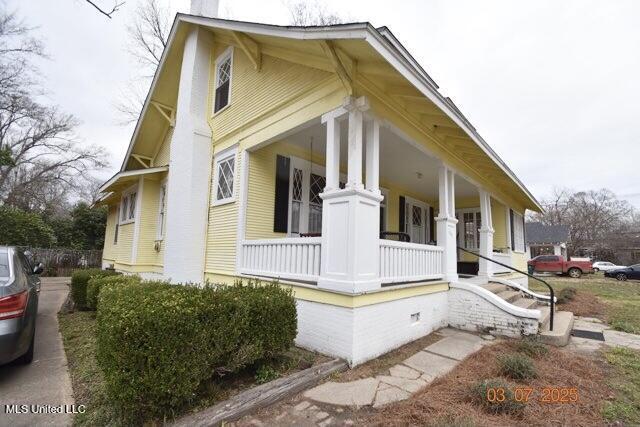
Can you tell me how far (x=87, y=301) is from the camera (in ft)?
23.9

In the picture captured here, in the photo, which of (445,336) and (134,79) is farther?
(134,79)

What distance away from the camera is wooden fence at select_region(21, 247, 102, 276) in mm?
17375

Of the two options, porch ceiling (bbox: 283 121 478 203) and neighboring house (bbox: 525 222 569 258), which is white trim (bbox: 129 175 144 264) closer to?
porch ceiling (bbox: 283 121 478 203)

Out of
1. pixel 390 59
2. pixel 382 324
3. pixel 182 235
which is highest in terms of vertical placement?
pixel 390 59

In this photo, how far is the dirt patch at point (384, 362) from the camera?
3775 millimetres

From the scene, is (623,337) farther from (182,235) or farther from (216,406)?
(182,235)

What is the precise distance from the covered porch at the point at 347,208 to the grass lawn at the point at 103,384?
1.01m

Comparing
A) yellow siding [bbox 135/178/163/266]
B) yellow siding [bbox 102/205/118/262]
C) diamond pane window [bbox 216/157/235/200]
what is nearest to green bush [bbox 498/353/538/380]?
diamond pane window [bbox 216/157/235/200]

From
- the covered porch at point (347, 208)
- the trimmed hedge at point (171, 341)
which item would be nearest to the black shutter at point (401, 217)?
the covered porch at point (347, 208)

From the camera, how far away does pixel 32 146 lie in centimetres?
2609

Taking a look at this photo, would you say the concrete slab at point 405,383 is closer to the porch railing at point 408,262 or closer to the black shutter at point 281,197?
the porch railing at point 408,262

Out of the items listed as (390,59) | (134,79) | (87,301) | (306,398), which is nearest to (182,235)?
(87,301)

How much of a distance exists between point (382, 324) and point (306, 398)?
5.56ft
